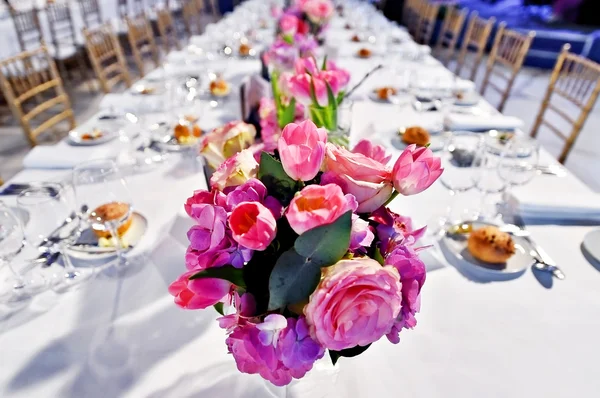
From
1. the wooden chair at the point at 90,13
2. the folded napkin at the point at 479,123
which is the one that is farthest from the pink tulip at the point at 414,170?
the wooden chair at the point at 90,13

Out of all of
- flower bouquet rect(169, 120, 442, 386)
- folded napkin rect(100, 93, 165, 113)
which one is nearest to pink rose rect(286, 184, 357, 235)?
flower bouquet rect(169, 120, 442, 386)

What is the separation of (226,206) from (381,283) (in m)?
0.20

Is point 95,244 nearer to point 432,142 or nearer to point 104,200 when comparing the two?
point 104,200

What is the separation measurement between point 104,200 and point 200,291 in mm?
599

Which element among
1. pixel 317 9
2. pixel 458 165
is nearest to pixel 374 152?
pixel 458 165

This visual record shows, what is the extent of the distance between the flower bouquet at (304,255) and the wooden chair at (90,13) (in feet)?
14.2

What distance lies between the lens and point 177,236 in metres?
0.98

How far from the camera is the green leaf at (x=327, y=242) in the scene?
429mm

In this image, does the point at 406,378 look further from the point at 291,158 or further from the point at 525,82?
the point at 525,82

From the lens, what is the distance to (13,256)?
825mm

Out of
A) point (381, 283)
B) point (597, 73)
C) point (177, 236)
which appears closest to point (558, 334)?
point (381, 283)

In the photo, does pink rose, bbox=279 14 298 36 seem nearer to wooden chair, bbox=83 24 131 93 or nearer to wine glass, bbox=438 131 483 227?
wine glass, bbox=438 131 483 227

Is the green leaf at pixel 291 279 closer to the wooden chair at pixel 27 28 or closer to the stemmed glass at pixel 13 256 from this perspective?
the stemmed glass at pixel 13 256

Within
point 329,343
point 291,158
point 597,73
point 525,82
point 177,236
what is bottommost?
point 525,82
